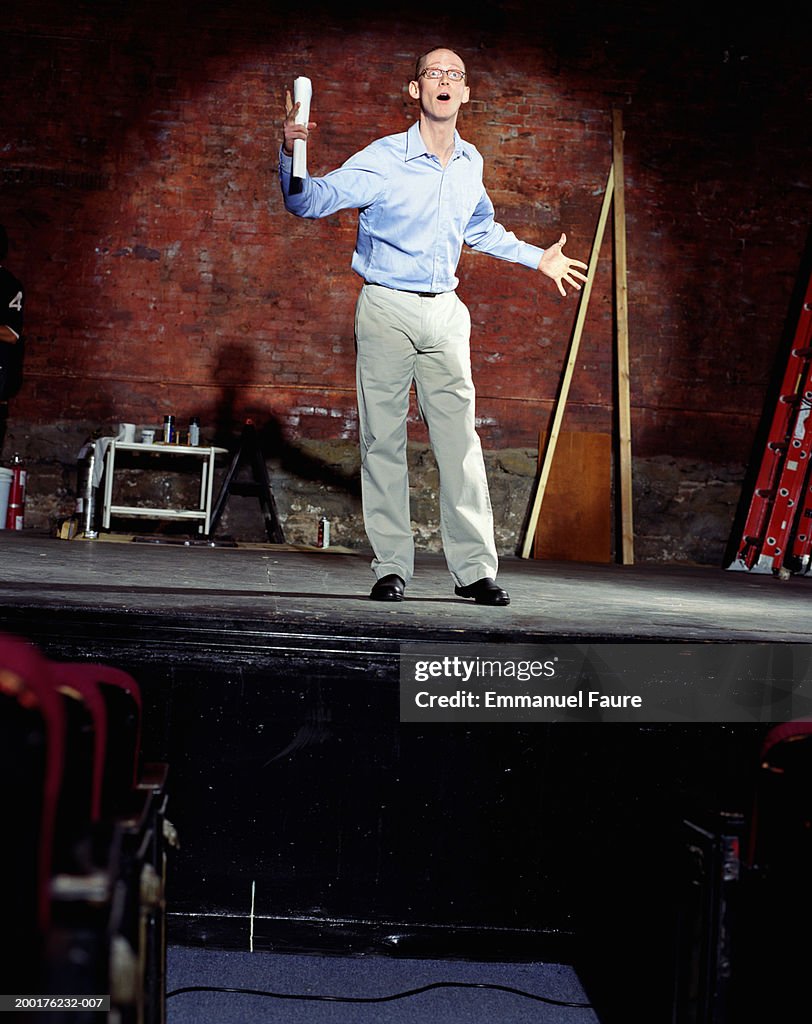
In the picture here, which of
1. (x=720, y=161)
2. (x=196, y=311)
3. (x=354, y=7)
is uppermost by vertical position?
(x=354, y=7)

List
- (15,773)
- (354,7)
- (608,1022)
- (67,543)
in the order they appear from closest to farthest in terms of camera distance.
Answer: (15,773) → (608,1022) → (67,543) → (354,7)

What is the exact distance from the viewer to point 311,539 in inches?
233

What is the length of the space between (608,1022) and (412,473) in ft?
14.6

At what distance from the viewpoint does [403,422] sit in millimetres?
2500

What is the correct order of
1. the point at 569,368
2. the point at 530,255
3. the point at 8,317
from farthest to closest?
the point at 569,368 → the point at 8,317 → the point at 530,255

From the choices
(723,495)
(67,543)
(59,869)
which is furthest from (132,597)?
(723,495)

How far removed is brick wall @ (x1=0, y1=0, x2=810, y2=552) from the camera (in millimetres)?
5840

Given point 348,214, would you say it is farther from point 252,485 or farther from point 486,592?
point 486,592

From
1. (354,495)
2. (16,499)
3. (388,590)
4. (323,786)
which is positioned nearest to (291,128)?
(388,590)

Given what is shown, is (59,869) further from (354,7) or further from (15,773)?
(354,7)

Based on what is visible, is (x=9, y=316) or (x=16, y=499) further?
(x=16, y=499)

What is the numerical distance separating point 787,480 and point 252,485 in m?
3.19

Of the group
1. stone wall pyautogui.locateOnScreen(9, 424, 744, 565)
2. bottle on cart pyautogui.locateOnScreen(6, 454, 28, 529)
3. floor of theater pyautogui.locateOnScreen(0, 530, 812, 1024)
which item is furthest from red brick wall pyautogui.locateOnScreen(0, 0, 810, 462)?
floor of theater pyautogui.locateOnScreen(0, 530, 812, 1024)

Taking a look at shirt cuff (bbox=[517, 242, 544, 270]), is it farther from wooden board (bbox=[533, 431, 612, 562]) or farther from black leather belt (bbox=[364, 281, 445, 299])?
wooden board (bbox=[533, 431, 612, 562])
